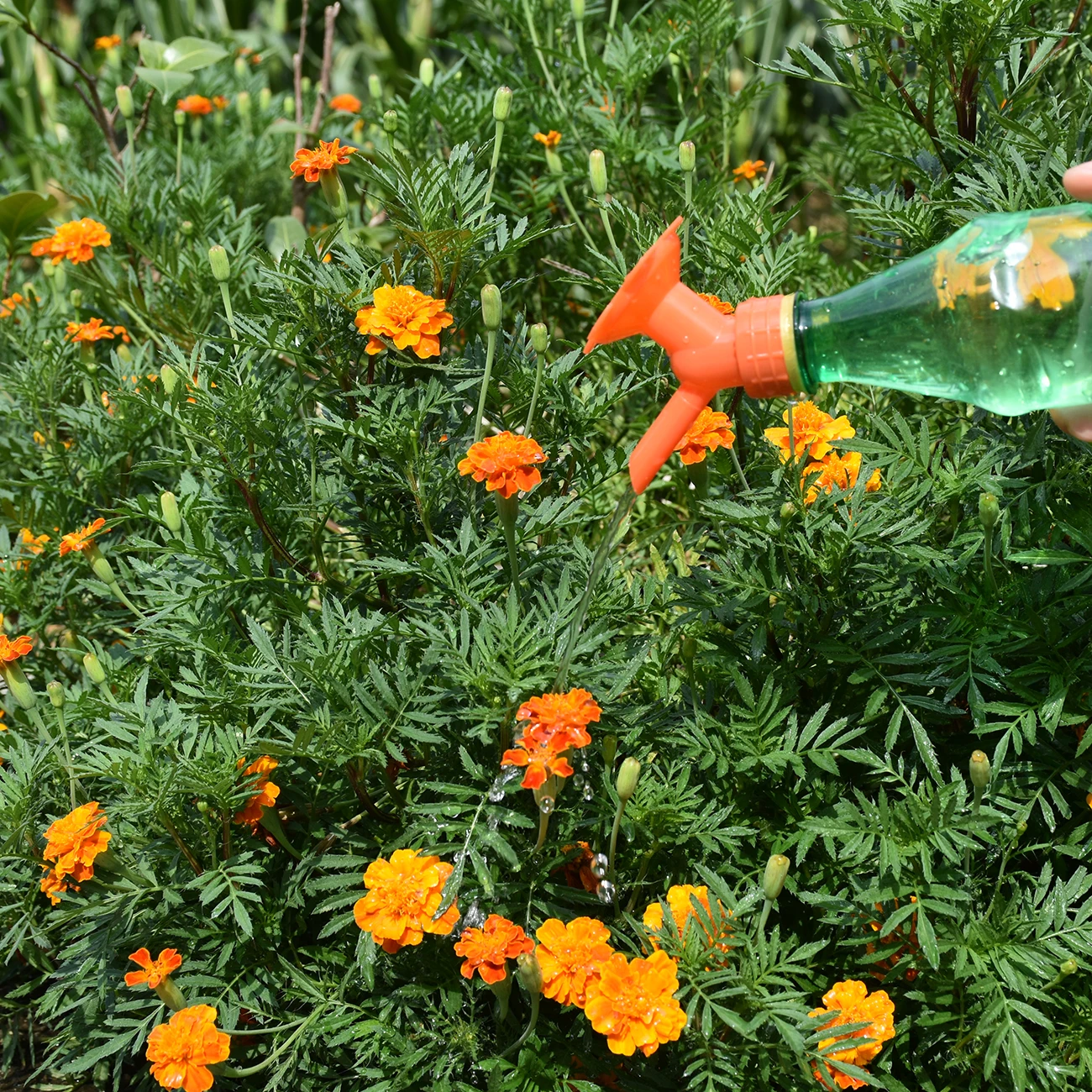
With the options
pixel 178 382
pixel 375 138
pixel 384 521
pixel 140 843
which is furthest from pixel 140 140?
pixel 140 843

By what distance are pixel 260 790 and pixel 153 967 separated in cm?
23

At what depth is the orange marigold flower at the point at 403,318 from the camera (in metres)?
1.59

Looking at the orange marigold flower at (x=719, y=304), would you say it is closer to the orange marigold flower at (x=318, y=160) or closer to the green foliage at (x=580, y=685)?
the green foliage at (x=580, y=685)

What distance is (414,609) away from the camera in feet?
5.38

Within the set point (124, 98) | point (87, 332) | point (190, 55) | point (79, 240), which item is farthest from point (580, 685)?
point (190, 55)

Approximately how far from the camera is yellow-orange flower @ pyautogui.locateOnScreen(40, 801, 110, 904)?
1.47 metres

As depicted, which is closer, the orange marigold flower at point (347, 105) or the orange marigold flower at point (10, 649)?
the orange marigold flower at point (10, 649)

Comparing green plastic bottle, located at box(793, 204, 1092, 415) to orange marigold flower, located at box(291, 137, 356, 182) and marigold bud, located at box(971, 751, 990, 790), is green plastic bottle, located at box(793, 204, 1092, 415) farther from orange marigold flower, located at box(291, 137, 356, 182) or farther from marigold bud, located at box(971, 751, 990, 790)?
orange marigold flower, located at box(291, 137, 356, 182)

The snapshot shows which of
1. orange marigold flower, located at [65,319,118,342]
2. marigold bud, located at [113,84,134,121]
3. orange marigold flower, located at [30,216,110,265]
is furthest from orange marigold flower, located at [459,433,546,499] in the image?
marigold bud, located at [113,84,134,121]

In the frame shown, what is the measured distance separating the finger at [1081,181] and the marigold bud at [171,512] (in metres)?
1.15

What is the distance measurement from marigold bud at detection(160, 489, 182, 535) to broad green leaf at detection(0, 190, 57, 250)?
1263mm

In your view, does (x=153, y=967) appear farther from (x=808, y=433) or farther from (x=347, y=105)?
(x=347, y=105)

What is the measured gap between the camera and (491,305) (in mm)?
1579

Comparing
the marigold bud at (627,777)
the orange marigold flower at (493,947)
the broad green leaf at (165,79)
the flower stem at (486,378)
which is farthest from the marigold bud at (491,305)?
the broad green leaf at (165,79)
